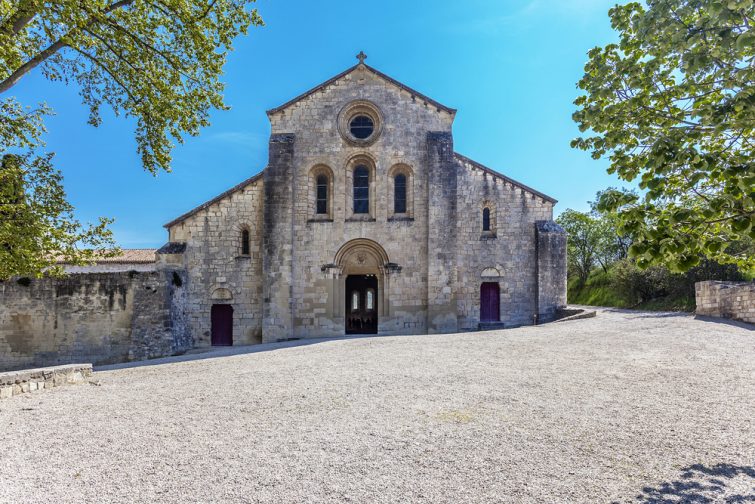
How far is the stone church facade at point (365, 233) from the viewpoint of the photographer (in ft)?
57.9

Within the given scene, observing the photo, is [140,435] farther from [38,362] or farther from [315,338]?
[38,362]

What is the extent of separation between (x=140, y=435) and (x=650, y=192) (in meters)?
7.15

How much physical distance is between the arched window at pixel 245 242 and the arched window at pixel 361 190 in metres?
5.04

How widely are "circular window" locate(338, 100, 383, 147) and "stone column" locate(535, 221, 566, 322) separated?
28.3 feet

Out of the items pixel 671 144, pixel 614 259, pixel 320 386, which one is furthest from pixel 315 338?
pixel 614 259

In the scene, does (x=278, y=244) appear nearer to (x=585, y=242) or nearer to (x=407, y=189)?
(x=407, y=189)

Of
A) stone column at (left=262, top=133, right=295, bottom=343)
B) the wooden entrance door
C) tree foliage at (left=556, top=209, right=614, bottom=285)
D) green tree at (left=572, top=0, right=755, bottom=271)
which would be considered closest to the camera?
green tree at (left=572, top=0, right=755, bottom=271)

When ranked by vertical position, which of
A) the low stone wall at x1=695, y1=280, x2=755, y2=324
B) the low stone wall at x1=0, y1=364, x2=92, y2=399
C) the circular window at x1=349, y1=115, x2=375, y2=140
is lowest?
the low stone wall at x1=0, y1=364, x2=92, y2=399

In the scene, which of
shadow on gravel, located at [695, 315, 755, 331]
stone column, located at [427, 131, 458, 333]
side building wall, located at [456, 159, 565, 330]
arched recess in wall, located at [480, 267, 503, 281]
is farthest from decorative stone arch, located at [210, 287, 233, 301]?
shadow on gravel, located at [695, 315, 755, 331]

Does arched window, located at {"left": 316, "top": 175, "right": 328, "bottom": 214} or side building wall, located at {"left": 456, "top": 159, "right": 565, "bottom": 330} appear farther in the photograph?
→ arched window, located at {"left": 316, "top": 175, "right": 328, "bottom": 214}

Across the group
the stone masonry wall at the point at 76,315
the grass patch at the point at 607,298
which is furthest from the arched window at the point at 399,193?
the grass patch at the point at 607,298

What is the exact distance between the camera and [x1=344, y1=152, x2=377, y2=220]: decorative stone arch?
18281 millimetres

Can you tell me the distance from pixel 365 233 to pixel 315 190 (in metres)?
3.03

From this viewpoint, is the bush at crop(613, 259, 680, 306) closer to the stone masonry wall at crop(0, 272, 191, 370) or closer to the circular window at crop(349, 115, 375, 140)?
the circular window at crop(349, 115, 375, 140)
